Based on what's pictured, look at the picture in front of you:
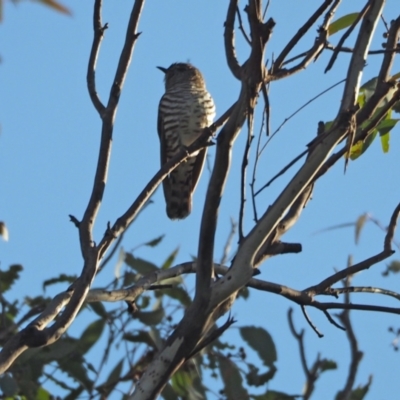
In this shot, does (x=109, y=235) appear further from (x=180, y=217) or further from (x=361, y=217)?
(x=180, y=217)

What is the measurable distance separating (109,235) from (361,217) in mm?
1007

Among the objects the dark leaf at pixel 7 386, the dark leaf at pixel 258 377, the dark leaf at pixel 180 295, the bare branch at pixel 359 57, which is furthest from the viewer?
the dark leaf at pixel 180 295

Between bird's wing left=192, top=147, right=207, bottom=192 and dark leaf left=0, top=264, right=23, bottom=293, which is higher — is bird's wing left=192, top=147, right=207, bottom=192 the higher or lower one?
the higher one

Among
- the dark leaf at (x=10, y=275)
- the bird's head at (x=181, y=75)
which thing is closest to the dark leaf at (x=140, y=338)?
the dark leaf at (x=10, y=275)

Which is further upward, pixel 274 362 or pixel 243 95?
pixel 274 362

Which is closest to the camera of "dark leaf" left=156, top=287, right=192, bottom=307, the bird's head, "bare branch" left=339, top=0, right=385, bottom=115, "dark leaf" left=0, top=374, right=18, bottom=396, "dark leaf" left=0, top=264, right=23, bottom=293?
"bare branch" left=339, top=0, right=385, bottom=115

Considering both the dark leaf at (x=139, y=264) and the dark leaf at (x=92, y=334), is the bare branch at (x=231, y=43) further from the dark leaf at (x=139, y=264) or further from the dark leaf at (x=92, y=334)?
the dark leaf at (x=92, y=334)

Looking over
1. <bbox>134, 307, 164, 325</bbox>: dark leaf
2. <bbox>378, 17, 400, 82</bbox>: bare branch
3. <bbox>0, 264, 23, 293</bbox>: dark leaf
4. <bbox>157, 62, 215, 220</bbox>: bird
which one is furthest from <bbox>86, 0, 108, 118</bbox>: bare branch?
<bbox>157, 62, 215, 220</bbox>: bird

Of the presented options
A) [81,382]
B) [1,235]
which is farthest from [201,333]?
[81,382]

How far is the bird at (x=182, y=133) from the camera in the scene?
587 cm

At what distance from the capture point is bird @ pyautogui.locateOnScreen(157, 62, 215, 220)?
19.2 feet

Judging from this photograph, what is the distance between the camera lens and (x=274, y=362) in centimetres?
377

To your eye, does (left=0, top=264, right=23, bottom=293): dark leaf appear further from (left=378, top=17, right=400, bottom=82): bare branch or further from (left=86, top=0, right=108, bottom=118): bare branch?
(left=378, top=17, right=400, bottom=82): bare branch

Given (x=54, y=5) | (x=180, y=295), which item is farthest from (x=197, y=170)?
(x=54, y=5)
